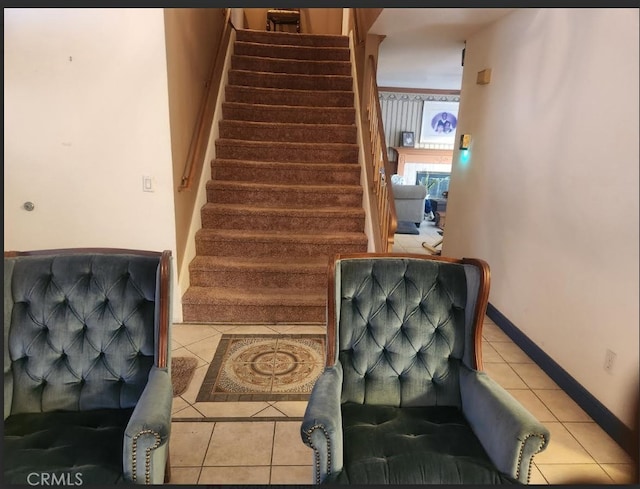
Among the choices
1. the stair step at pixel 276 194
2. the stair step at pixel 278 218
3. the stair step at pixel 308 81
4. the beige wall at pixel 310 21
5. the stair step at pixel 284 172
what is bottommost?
the stair step at pixel 278 218

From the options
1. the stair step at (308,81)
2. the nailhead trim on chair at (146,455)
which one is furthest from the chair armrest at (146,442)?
the stair step at (308,81)

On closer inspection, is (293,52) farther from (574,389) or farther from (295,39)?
(574,389)

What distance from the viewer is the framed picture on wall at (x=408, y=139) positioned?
29.9 feet

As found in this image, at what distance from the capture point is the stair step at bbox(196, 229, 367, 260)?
3314mm

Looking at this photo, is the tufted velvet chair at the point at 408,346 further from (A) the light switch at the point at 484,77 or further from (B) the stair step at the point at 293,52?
(B) the stair step at the point at 293,52

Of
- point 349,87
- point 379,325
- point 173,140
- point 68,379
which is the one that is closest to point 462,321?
point 379,325

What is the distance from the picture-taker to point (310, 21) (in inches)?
277

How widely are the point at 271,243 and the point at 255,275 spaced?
33 cm

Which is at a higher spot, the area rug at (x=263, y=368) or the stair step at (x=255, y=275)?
the stair step at (x=255, y=275)

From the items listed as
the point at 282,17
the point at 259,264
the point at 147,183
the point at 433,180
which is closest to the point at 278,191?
the point at 259,264

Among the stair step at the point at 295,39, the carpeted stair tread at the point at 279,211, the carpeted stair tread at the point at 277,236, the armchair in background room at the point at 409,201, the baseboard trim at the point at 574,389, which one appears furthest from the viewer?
the armchair in background room at the point at 409,201

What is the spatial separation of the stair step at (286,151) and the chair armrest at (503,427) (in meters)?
2.88

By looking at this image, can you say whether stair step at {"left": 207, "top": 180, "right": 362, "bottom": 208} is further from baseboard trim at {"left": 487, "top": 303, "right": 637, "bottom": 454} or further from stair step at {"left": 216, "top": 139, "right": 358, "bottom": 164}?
baseboard trim at {"left": 487, "top": 303, "right": 637, "bottom": 454}

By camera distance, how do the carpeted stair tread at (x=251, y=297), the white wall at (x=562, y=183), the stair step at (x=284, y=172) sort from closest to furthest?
the white wall at (x=562, y=183)
the carpeted stair tread at (x=251, y=297)
the stair step at (x=284, y=172)
